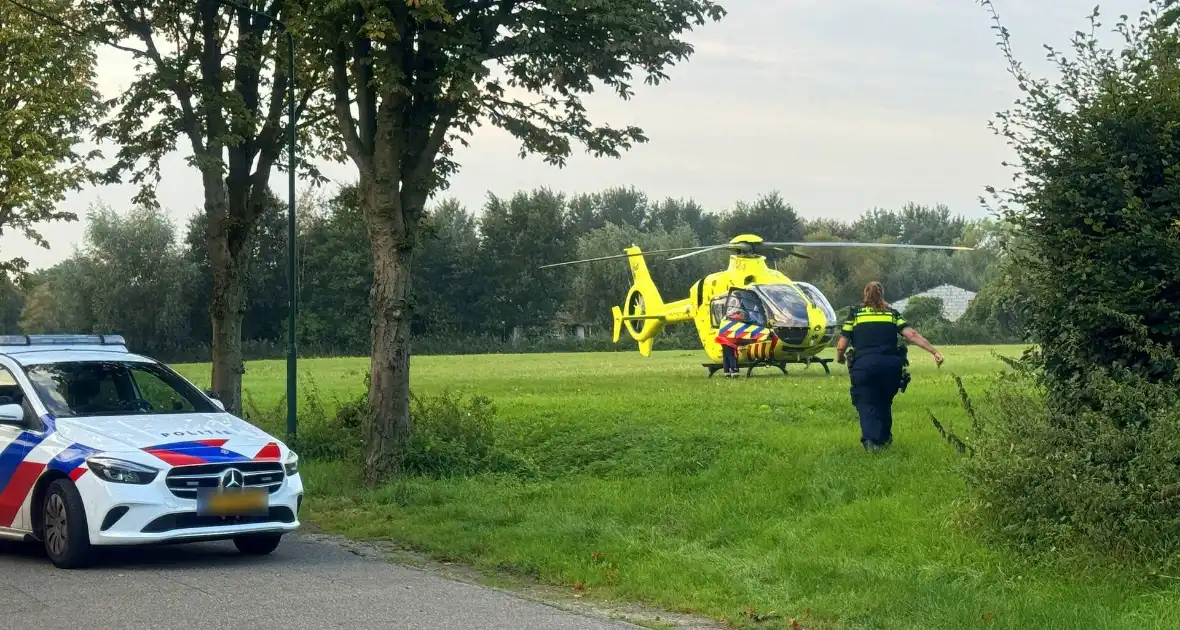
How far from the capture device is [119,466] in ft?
31.5

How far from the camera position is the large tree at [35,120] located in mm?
24641

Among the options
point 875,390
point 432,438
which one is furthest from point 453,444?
point 875,390

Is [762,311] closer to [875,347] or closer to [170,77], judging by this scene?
[170,77]

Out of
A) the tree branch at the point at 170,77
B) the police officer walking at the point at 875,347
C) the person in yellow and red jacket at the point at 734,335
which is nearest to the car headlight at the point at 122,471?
the police officer walking at the point at 875,347

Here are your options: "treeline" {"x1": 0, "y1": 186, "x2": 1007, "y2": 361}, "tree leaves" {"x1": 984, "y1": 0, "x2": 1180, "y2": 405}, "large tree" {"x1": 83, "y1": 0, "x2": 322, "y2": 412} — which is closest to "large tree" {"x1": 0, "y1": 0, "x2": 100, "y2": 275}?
"large tree" {"x1": 83, "y1": 0, "x2": 322, "y2": 412}

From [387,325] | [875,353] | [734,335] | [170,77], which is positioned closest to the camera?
[875,353]

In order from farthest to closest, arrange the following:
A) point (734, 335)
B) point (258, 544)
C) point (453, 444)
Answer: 1. point (734, 335)
2. point (453, 444)
3. point (258, 544)

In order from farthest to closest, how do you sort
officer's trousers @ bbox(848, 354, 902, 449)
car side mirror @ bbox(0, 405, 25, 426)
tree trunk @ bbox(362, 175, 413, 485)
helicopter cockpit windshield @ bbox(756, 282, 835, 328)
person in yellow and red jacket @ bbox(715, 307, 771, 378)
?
person in yellow and red jacket @ bbox(715, 307, 771, 378), helicopter cockpit windshield @ bbox(756, 282, 835, 328), tree trunk @ bbox(362, 175, 413, 485), officer's trousers @ bbox(848, 354, 902, 449), car side mirror @ bbox(0, 405, 25, 426)

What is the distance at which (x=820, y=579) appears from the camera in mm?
8867

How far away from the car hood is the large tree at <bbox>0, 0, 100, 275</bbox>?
13706 millimetres

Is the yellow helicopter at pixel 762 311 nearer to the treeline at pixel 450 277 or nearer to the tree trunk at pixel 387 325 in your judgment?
the tree trunk at pixel 387 325

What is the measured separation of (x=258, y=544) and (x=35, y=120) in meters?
20.6

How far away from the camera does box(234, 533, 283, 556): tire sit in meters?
10.6

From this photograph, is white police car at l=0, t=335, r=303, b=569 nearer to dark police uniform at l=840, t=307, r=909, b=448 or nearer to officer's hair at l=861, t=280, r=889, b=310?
dark police uniform at l=840, t=307, r=909, b=448
